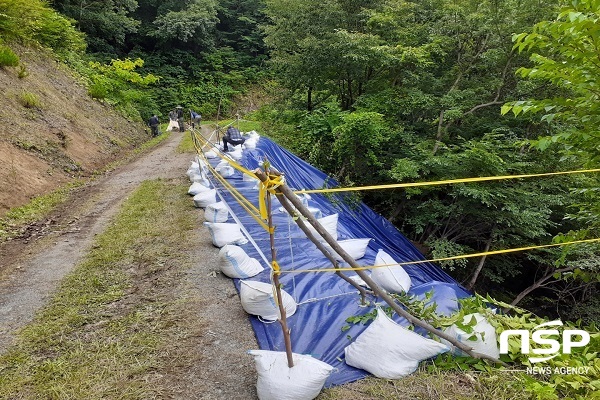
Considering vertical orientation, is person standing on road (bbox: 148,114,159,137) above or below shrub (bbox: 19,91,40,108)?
below

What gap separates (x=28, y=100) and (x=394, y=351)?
944 cm

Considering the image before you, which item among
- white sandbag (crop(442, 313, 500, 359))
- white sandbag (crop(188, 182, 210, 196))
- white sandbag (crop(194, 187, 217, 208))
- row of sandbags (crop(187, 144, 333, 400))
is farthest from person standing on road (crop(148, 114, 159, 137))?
white sandbag (crop(442, 313, 500, 359))

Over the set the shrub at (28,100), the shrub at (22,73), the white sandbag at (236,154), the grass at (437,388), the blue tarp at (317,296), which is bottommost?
the grass at (437,388)

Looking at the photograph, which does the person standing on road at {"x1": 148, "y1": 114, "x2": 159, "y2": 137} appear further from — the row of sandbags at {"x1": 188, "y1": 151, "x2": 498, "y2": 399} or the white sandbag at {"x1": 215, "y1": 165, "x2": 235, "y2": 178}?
the row of sandbags at {"x1": 188, "y1": 151, "x2": 498, "y2": 399}

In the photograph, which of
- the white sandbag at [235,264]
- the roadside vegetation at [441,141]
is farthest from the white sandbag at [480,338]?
the white sandbag at [235,264]

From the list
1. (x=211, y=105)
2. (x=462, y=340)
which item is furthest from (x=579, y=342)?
(x=211, y=105)

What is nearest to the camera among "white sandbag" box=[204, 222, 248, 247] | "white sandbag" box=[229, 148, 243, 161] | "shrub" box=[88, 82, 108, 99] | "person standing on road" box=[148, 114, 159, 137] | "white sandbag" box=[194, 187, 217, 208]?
"white sandbag" box=[204, 222, 248, 247]

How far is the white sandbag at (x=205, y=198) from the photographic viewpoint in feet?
18.6

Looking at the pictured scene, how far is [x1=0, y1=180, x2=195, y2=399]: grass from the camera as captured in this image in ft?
7.34

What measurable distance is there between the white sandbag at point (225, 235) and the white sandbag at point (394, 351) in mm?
2237

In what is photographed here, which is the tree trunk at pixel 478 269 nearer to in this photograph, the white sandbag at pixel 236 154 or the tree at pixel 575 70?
the tree at pixel 575 70

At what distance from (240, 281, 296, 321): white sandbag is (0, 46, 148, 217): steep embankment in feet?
14.7

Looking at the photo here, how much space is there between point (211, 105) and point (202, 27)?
4858 mm

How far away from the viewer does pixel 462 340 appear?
235 cm
